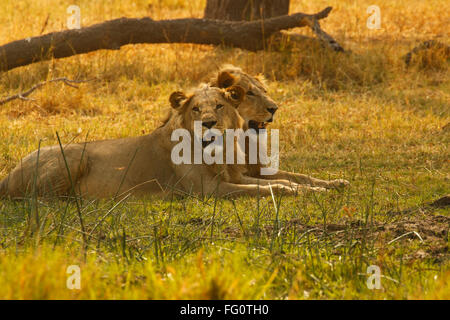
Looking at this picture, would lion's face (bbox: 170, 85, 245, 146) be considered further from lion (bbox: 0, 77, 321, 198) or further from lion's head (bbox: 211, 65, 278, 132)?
lion's head (bbox: 211, 65, 278, 132)

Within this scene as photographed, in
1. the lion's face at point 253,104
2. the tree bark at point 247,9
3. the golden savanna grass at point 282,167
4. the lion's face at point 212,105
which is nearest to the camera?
the golden savanna grass at point 282,167

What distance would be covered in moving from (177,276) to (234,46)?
8.43m

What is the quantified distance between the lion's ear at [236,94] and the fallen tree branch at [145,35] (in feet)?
15.7

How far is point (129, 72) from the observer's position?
10.9 metres

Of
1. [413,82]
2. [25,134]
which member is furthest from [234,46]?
[25,134]

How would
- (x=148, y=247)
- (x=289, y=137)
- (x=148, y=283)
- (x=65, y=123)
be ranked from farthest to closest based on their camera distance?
1. (x=65, y=123)
2. (x=289, y=137)
3. (x=148, y=247)
4. (x=148, y=283)

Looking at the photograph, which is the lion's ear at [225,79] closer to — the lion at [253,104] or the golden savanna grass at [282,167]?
the lion at [253,104]

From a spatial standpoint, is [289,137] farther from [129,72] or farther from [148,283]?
[148,283]

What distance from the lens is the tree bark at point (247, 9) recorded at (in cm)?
1224

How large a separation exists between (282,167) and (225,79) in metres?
1.25

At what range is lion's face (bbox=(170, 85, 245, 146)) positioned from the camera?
19.3 ft

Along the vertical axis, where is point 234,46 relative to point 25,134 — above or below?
above

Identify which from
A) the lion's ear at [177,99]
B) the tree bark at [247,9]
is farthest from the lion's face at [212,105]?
the tree bark at [247,9]

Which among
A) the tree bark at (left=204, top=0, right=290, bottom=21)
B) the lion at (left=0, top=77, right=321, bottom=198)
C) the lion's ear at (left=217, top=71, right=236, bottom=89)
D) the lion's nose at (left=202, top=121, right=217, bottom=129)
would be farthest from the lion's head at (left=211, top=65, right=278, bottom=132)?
the tree bark at (left=204, top=0, right=290, bottom=21)
